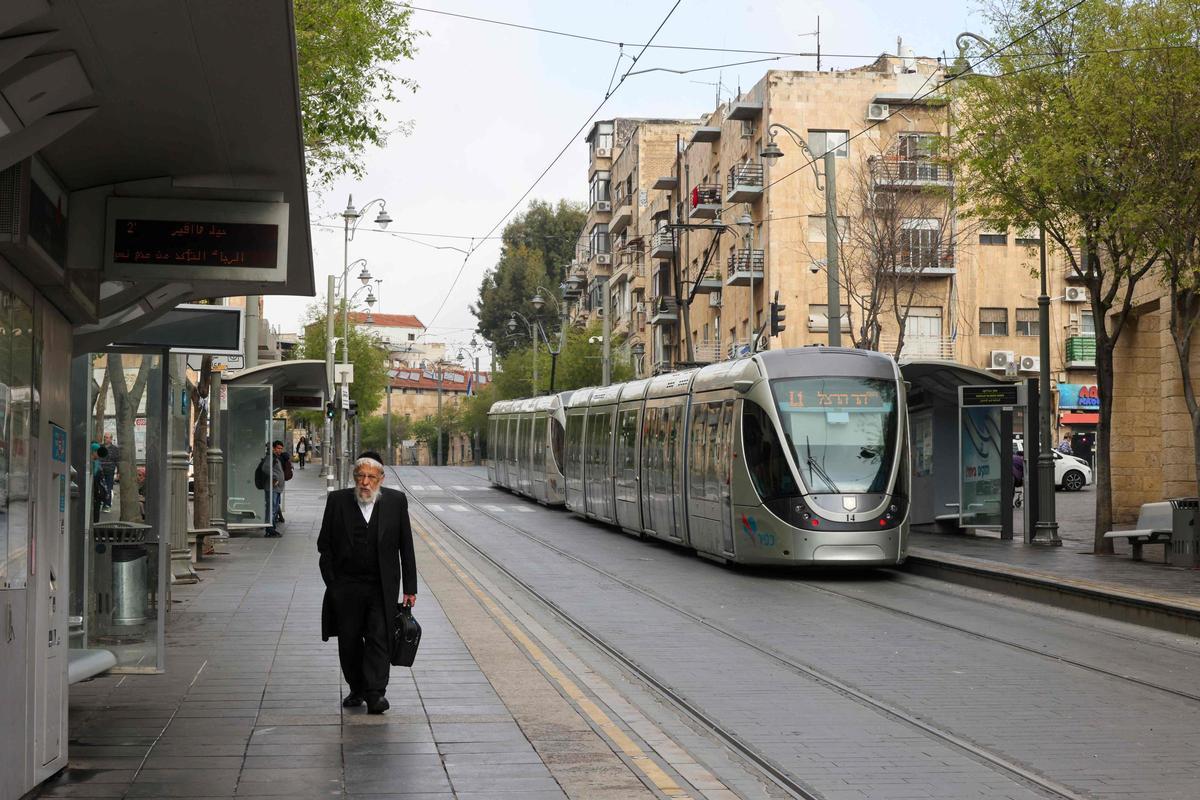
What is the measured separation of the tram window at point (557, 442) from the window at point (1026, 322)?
85.6 feet

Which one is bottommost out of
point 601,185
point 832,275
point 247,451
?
point 247,451

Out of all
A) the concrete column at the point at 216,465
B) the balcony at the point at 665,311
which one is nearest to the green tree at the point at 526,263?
the balcony at the point at 665,311

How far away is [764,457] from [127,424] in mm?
9471

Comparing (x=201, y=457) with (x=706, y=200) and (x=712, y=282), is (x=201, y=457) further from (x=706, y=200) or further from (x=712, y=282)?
(x=706, y=200)

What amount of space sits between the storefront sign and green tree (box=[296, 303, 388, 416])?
32.0 meters

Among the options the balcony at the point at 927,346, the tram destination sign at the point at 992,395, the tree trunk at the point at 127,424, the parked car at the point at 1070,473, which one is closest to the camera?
the tree trunk at the point at 127,424

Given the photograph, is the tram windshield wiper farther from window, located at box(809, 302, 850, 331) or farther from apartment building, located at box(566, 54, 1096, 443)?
window, located at box(809, 302, 850, 331)

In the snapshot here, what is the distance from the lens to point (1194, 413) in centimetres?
1964

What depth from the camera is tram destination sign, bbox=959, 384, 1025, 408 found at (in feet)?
79.5

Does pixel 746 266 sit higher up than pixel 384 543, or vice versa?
pixel 746 266

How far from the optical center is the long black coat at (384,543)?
379 inches

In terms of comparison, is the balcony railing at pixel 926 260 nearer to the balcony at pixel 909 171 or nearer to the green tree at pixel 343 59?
the balcony at pixel 909 171

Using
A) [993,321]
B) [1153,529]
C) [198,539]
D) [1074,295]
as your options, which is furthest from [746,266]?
[198,539]

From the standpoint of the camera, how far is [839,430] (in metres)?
19.9
